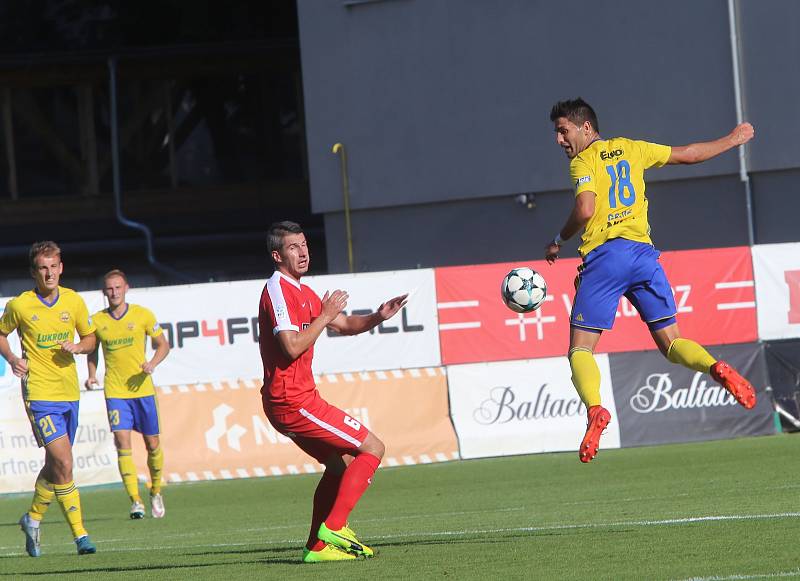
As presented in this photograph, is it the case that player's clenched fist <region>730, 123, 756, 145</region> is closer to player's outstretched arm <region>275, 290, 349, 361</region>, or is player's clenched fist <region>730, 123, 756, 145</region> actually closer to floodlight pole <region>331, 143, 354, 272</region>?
player's outstretched arm <region>275, 290, 349, 361</region>

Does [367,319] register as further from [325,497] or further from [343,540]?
[343,540]

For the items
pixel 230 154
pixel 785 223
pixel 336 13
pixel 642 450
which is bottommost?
pixel 642 450

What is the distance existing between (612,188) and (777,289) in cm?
984

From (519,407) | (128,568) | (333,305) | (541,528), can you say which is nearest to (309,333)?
(333,305)

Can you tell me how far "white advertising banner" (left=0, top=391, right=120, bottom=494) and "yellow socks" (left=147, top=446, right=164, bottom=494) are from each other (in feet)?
10.9

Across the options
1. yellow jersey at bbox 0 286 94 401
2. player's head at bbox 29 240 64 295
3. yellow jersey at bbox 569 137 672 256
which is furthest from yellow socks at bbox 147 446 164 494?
yellow jersey at bbox 569 137 672 256

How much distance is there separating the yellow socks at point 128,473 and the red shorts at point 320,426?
20.0 feet

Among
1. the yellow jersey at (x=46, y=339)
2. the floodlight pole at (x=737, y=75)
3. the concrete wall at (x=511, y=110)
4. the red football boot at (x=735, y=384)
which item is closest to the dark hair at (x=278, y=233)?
the red football boot at (x=735, y=384)

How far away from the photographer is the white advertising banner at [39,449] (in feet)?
55.2

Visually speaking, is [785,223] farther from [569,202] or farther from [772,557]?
[772,557]

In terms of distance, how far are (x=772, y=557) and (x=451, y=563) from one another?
1.76 meters

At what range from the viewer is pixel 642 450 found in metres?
16.4

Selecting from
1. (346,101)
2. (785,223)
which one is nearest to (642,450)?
(785,223)

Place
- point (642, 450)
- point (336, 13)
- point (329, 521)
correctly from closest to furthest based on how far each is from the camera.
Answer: point (329, 521) → point (642, 450) → point (336, 13)
